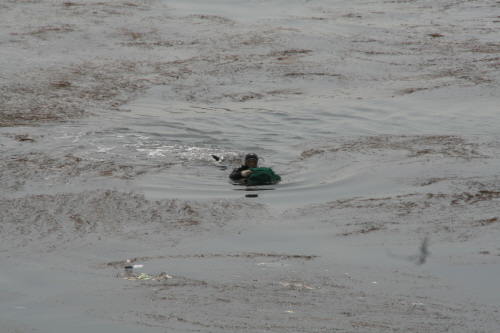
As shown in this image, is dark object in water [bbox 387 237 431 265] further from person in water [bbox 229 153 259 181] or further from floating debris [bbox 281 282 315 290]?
person in water [bbox 229 153 259 181]

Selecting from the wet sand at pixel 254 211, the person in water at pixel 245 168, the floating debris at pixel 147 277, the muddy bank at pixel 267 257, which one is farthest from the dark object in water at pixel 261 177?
the floating debris at pixel 147 277

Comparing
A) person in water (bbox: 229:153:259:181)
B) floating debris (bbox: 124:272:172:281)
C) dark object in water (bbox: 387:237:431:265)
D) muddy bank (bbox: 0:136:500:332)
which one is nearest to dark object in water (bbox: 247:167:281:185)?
person in water (bbox: 229:153:259:181)

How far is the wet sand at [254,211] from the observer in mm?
6125

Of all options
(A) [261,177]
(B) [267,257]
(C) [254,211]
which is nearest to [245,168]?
(A) [261,177]

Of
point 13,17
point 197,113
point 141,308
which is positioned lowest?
point 141,308

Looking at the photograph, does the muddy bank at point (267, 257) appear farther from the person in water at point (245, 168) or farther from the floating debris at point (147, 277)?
the person in water at point (245, 168)

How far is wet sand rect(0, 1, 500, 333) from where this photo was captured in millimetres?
6125

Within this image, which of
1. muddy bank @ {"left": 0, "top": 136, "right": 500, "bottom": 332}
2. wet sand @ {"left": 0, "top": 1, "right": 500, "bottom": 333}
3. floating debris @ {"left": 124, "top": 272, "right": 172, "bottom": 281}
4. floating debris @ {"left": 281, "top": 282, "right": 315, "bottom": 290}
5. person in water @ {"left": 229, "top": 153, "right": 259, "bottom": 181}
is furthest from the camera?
person in water @ {"left": 229, "top": 153, "right": 259, "bottom": 181}

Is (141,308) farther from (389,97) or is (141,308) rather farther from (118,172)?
(389,97)

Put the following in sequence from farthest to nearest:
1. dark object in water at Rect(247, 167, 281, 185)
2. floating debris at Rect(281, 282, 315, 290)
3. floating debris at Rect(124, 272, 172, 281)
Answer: dark object in water at Rect(247, 167, 281, 185)
floating debris at Rect(124, 272, 172, 281)
floating debris at Rect(281, 282, 315, 290)

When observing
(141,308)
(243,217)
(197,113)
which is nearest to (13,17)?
(197,113)

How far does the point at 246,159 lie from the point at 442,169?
3.57 meters

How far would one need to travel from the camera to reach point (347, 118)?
1375 centimetres

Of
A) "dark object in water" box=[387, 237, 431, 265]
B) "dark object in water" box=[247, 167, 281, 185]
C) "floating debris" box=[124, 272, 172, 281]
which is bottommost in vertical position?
"floating debris" box=[124, 272, 172, 281]
